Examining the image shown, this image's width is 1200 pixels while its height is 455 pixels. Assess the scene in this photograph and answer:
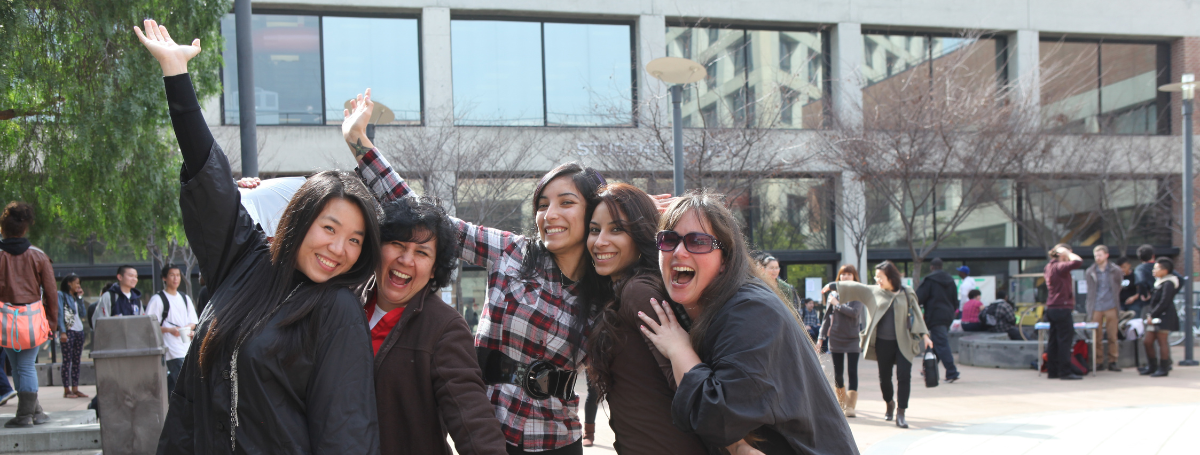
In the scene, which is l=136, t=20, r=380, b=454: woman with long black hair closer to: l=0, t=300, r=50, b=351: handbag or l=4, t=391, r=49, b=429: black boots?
l=0, t=300, r=50, b=351: handbag

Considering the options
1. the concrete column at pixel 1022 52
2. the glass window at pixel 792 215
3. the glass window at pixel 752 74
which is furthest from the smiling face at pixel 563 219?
the concrete column at pixel 1022 52

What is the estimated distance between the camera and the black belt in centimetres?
278

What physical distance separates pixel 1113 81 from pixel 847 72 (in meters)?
9.06

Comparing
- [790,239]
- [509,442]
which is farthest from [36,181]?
[790,239]

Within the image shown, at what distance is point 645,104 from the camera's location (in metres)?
14.8

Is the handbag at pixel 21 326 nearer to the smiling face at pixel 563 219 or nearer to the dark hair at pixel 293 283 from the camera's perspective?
the dark hair at pixel 293 283

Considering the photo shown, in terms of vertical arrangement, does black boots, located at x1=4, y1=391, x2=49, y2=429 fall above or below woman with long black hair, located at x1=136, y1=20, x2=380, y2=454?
below

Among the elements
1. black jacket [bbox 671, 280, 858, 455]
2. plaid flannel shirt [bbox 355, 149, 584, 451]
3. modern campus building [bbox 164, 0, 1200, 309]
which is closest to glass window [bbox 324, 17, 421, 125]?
modern campus building [bbox 164, 0, 1200, 309]

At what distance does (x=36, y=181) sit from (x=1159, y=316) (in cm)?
1451

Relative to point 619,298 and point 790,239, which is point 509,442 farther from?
point 790,239

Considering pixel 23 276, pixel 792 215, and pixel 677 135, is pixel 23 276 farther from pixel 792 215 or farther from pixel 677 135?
pixel 792 215

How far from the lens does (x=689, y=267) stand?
2354 millimetres

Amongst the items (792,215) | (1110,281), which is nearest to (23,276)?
(1110,281)

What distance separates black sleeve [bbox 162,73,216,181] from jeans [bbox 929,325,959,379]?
11115mm
